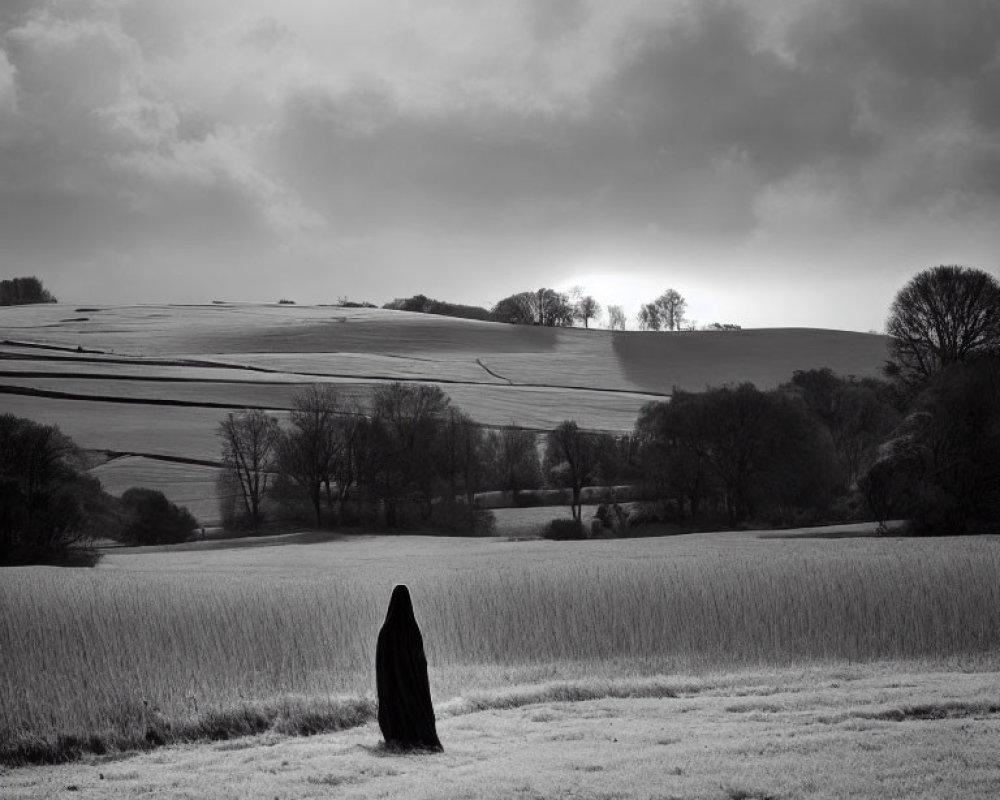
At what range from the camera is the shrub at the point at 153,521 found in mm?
54688

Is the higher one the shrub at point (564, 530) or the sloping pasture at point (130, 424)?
the sloping pasture at point (130, 424)

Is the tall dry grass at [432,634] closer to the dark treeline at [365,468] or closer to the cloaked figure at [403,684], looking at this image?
the cloaked figure at [403,684]

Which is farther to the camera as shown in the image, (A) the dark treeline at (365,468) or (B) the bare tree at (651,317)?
(B) the bare tree at (651,317)

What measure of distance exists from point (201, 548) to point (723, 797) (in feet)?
150

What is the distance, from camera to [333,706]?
13703 millimetres

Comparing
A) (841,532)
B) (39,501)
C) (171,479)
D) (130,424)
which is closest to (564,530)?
(841,532)

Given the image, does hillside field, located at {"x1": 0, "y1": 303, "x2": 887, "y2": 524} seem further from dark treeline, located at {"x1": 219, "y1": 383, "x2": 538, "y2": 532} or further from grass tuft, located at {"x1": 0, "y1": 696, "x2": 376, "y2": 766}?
grass tuft, located at {"x1": 0, "y1": 696, "x2": 376, "y2": 766}

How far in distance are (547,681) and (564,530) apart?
38344 millimetres

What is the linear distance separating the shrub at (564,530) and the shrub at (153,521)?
1848 cm

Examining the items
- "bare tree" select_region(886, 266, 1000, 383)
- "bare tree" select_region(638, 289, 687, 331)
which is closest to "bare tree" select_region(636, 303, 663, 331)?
"bare tree" select_region(638, 289, 687, 331)

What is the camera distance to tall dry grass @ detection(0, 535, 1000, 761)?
13.7m

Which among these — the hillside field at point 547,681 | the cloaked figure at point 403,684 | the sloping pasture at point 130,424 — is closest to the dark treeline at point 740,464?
the sloping pasture at point 130,424

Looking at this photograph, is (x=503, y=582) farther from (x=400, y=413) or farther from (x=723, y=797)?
(x=400, y=413)

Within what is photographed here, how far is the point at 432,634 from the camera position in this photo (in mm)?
19750
